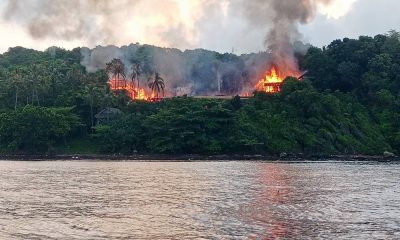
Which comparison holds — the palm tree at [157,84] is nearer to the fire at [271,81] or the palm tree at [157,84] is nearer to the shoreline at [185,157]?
the fire at [271,81]

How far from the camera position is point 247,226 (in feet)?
138

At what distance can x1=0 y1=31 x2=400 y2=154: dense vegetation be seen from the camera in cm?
14212

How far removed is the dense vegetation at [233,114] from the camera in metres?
142

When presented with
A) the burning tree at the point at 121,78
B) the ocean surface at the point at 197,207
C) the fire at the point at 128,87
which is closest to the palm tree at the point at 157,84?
the fire at the point at 128,87

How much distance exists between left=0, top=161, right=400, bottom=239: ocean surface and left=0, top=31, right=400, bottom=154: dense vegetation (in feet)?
191

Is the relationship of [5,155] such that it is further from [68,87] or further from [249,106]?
[249,106]

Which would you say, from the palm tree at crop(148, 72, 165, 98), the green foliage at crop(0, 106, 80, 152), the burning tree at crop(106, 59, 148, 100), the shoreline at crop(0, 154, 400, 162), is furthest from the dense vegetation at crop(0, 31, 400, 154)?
the palm tree at crop(148, 72, 165, 98)

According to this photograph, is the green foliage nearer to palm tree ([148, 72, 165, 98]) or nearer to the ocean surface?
palm tree ([148, 72, 165, 98])

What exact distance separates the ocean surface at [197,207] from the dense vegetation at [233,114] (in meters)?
58.1

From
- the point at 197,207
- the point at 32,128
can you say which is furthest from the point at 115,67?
the point at 197,207

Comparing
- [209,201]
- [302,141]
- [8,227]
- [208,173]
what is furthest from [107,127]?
[8,227]

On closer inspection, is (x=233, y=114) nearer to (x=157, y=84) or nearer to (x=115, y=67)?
(x=157, y=84)

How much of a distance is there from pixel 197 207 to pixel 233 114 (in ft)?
Answer: 311

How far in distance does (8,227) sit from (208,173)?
5369 centimetres
